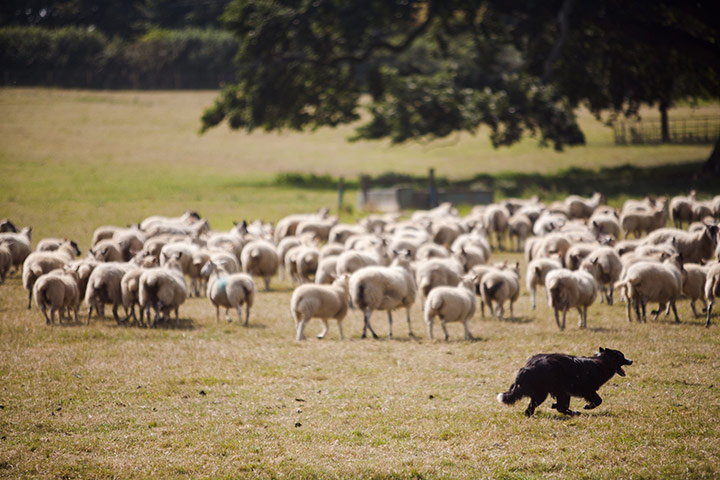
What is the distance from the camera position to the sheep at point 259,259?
59.7 feet

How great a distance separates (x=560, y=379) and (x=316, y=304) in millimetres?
5379

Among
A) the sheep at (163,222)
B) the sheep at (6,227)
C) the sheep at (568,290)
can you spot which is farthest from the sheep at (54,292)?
the sheep at (568,290)

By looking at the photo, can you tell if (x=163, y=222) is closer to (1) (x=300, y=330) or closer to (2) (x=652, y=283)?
(1) (x=300, y=330)

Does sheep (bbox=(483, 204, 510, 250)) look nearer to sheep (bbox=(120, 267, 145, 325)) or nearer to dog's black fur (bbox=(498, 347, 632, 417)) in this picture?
sheep (bbox=(120, 267, 145, 325))

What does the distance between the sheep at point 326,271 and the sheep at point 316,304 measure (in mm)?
2668

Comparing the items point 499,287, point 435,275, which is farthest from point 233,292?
point 499,287

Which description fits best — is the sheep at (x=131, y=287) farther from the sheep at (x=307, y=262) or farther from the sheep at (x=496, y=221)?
the sheep at (x=496, y=221)

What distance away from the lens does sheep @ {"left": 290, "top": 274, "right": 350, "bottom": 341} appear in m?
12.8

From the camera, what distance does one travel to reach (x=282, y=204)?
34188mm

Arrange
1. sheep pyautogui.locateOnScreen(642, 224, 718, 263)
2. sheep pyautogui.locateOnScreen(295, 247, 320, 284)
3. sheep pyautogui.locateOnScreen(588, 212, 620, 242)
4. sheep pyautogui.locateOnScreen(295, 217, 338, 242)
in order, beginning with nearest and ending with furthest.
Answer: sheep pyautogui.locateOnScreen(295, 247, 320, 284)
sheep pyautogui.locateOnScreen(642, 224, 718, 263)
sheep pyautogui.locateOnScreen(588, 212, 620, 242)
sheep pyautogui.locateOnScreen(295, 217, 338, 242)

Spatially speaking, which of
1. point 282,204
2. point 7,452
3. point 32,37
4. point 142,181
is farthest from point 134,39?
point 7,452

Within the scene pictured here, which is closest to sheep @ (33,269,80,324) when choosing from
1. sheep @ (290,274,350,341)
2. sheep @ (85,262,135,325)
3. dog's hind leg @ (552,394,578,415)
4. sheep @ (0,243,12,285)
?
sheep @ (85,262,135,325)

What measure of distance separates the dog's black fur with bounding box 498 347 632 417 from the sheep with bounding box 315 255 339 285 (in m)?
7.93

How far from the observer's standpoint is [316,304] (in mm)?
12820
